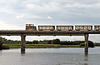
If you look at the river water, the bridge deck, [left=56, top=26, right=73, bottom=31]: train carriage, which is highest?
[left=56, top=26, right=73, bottom=31]: train carriage

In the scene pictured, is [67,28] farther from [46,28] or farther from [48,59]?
[48,59]

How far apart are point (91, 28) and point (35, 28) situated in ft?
113

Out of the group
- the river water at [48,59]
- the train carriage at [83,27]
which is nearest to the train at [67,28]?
the train carriage at [83,27]

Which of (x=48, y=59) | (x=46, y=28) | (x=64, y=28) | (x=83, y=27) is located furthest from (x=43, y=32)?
(x=48, y=59)

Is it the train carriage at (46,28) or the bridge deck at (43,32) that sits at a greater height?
the train carriage at (46,28)

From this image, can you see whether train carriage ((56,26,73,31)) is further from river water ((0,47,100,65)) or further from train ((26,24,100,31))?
river water ((0,47,100,65))

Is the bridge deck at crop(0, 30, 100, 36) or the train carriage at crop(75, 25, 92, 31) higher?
the train carriage at crop(75, 25, 92, 31)

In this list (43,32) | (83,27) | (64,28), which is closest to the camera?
(43,32)

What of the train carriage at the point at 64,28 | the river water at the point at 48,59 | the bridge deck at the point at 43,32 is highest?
the train carriage at the point at 64,28

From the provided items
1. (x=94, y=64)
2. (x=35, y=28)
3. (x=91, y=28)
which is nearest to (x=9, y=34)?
(x=35, y=28)

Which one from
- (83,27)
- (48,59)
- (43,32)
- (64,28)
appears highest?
(83,27)

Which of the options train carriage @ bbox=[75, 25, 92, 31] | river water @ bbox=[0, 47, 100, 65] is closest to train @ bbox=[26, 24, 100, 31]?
train carriage @ bbox=[75, 25, 92, 31]

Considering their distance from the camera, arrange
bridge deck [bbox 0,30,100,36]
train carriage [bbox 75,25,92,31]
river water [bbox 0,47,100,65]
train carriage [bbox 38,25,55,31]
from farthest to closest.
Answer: train carriage [bbox 38,25,55,31]
train carriage [bbox 75,25,92,31]
bridge deck [bbox 0,30,100,36]
river water [bbox 0,47,100,65]

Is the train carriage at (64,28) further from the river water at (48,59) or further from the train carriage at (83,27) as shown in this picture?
the river water at (48,59)
